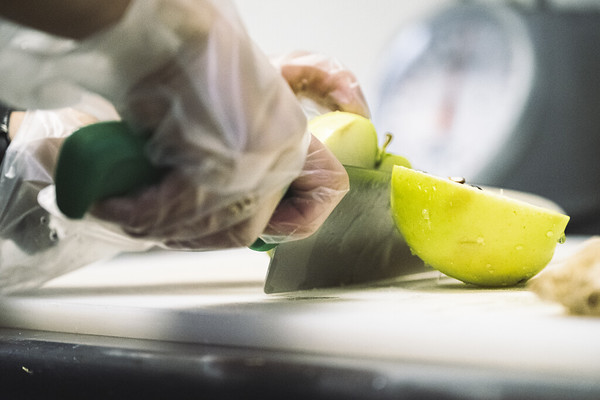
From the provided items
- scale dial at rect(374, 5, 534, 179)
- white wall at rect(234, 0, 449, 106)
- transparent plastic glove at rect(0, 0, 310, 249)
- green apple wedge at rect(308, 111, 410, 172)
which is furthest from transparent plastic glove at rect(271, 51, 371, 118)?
white wall at rect(234, 0, 449, 106)

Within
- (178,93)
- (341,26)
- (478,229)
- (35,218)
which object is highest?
(178,93)

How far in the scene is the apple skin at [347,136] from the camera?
716 millimetres

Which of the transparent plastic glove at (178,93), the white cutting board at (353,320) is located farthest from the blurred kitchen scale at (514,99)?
the transparent plastic glove at (178,93)

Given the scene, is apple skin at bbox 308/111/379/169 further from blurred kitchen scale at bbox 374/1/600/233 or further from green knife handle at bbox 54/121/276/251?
blurred kitchen scale at bbox 374/1/600/233

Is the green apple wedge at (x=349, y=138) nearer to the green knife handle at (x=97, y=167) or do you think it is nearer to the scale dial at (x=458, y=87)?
the green knife handle at (x=97, y=167)

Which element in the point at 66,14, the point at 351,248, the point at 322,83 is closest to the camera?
the point at 66,14

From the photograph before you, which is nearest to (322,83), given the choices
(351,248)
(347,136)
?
(347,136)

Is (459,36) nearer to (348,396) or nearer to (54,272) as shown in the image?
(54,272)

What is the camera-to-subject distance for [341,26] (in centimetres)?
251

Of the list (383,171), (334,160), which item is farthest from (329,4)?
(334,160)

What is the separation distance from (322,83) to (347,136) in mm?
135

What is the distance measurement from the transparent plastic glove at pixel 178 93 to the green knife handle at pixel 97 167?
10mm

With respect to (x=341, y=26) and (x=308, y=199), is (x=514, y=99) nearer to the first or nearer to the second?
(x=341, y=26)

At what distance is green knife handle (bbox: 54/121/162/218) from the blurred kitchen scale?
5.74 ft
